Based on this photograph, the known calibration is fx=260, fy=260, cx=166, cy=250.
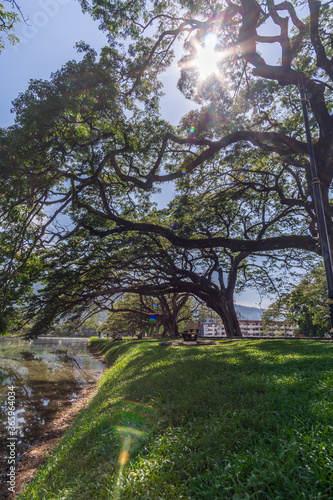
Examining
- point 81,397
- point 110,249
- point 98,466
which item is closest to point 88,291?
point 110,249

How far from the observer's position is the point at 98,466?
3.21 m

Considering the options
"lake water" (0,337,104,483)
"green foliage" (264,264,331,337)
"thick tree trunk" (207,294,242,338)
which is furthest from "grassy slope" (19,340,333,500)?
"green foliage" (264,264,331,337)

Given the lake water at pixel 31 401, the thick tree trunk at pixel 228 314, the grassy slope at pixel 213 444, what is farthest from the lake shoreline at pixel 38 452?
the thick tree trunk at pixel 228 314

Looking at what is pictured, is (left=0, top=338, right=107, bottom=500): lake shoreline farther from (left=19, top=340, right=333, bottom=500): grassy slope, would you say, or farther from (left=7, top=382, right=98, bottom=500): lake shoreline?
(left=19, top=340, right=333, bottom=500): grassy slope

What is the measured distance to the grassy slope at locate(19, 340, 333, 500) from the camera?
2.12m

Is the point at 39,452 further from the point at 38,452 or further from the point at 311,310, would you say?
the point at 311,310

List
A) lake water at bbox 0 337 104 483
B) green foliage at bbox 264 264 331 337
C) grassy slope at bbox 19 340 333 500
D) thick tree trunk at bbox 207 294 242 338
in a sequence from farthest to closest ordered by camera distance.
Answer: green foliage at bbox 264 264 331 337, thick tree trunk at bbox 207 294 242 338, lake water at bbox 0 337 104 483, grassy slope at bbox 19 340 333 500

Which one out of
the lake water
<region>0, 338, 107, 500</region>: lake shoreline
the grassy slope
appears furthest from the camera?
the lake water

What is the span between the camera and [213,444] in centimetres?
282

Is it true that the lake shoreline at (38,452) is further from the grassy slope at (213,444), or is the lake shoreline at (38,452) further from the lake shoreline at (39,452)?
the grassy slope at (213,444)

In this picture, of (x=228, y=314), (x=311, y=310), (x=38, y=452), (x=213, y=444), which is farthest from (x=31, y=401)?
(x=311, y=310)

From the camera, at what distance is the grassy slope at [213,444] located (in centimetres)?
212

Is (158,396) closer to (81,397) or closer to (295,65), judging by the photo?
(81,397)

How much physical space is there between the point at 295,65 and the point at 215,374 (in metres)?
13.1
